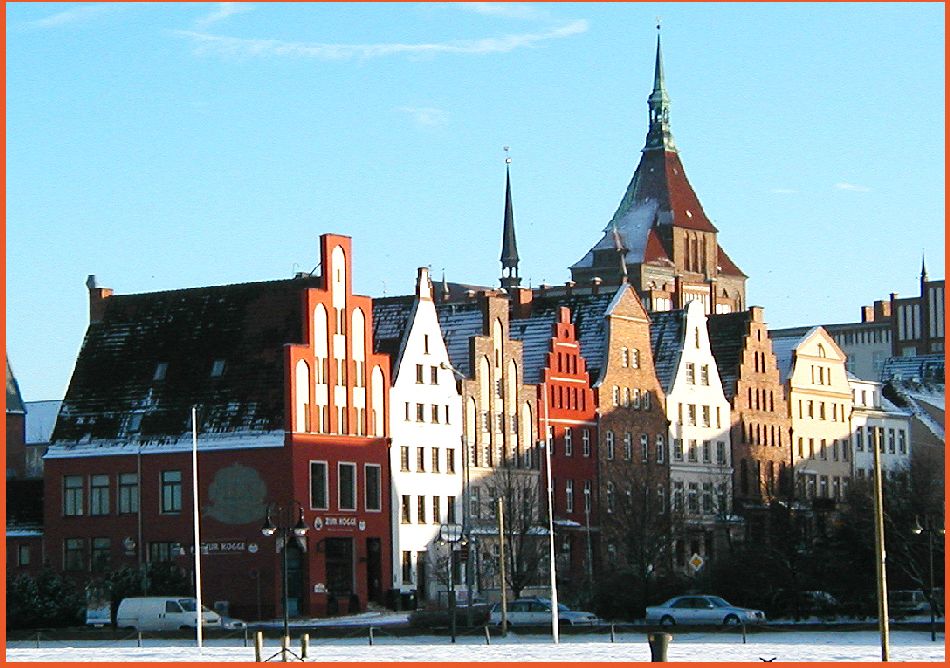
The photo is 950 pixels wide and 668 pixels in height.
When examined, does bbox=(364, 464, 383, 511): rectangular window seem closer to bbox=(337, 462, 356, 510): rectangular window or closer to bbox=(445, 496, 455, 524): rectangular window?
bbox=(337, 462, 356, 510): rectangular window

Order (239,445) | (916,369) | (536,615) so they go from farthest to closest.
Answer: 1. (916,369)
2. (239,445)
3. (536,615)

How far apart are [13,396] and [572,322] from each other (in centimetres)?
3633

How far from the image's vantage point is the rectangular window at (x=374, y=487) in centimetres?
11738

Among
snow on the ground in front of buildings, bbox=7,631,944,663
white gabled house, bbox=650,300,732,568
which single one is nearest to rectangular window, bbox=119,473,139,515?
snow on the ground in front of buildings, bbox=7,631,944,663

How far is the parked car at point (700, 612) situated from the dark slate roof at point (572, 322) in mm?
32924

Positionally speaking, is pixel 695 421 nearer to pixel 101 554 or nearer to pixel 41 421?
pixel 101 554

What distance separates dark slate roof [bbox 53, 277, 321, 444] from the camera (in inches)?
4513

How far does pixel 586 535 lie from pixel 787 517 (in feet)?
77.8

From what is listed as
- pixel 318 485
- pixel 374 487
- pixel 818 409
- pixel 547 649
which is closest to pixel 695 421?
pixel 818 409

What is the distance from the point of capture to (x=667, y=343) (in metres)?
143

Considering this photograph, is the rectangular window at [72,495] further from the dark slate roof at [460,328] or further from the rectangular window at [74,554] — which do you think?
the dark slate roof at [460,328]

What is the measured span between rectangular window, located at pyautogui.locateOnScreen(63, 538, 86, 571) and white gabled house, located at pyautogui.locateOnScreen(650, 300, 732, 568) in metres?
35.8

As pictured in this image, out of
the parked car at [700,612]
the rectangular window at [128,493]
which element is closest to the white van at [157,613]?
the rectangular window at [128,493]

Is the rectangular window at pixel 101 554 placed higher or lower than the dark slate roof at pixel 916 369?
lower
